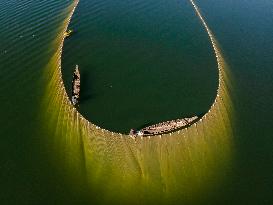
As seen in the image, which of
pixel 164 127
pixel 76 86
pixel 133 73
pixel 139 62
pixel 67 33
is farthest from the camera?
pixel 67 33

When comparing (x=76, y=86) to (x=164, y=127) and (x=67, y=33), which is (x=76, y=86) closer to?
(x=164, y=127)

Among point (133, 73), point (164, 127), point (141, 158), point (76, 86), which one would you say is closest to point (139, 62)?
point (133, 73)

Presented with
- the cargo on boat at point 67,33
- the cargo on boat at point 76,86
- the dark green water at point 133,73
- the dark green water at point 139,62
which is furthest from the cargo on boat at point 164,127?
the cargo on boat at point 67,33

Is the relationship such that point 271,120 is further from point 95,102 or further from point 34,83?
point 34,83

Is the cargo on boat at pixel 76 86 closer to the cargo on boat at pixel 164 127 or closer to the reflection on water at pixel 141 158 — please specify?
the reflection on water at pixel 141 158

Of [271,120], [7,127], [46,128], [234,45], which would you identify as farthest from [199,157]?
[234,45]

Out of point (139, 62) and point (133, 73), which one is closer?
point (133, 73)

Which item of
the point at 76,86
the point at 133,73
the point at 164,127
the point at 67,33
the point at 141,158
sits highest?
the point at 67,33
